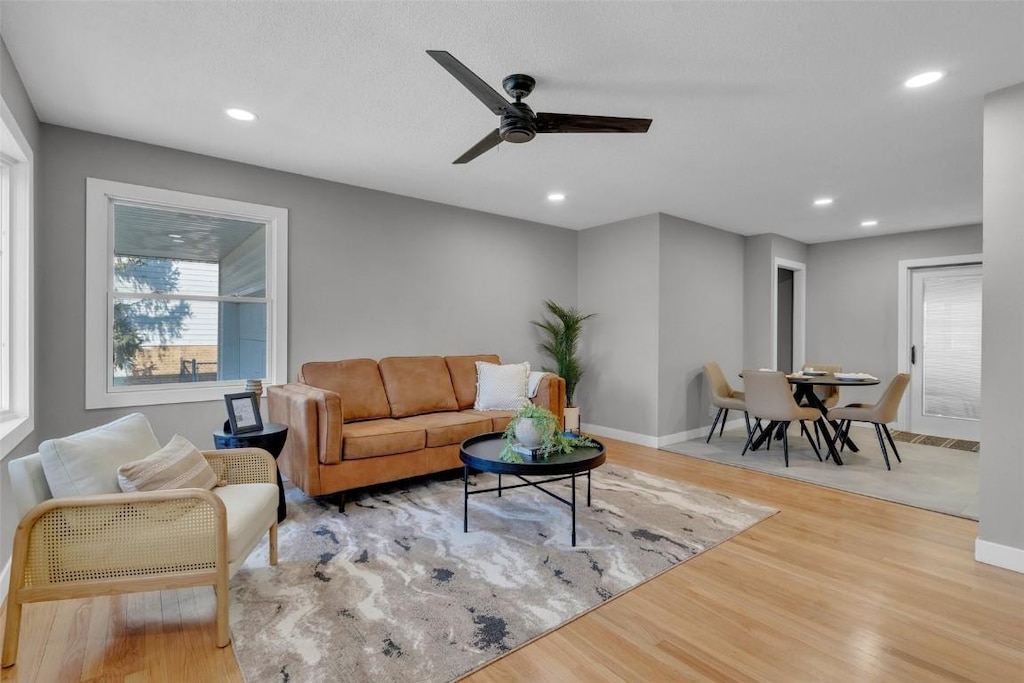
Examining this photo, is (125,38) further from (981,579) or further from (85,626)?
(981,579)

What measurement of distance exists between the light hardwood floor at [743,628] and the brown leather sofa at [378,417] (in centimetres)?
→ 110

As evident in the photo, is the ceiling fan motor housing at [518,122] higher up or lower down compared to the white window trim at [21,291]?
higher up

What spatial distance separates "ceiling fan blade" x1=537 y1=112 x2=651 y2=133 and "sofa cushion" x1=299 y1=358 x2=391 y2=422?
98.7 inches

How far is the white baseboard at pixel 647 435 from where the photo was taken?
5359mm

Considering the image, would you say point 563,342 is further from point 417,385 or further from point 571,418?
point 417,385

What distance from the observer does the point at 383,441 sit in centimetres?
346

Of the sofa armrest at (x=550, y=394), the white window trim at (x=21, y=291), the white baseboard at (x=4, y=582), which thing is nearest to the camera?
the white baseboard at (x=4, y=582)

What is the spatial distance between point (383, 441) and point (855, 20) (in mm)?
3317

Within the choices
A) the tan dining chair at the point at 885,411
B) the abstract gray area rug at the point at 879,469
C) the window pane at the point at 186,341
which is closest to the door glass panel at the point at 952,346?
the abstract gray area rug at the point at 879,469

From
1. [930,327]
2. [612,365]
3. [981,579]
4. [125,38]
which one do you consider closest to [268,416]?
[125,38]

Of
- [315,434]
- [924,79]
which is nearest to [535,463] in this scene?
[315,434]

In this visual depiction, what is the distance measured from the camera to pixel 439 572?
8.19 feet

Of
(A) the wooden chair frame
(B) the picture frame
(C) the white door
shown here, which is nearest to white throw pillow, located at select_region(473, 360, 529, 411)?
(B) the picture frame

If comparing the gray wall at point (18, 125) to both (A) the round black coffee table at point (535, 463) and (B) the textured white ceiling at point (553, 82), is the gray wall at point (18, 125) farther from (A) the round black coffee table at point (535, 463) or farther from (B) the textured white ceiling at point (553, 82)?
(A) the round black coffee table at point (535, 463)
